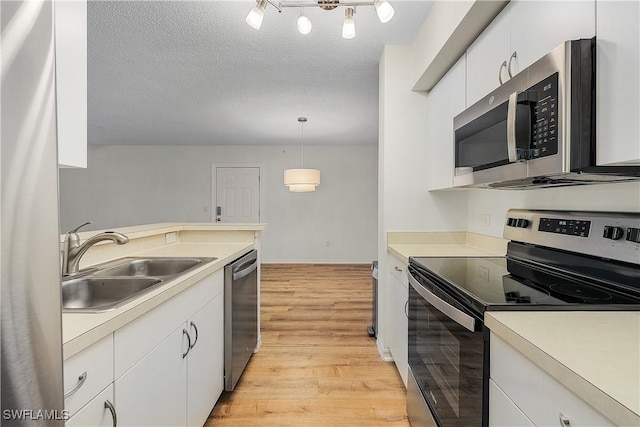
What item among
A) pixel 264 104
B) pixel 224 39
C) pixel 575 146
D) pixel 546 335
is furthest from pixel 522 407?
pixel 264 104

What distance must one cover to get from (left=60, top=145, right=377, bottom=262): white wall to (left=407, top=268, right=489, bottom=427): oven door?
508cm

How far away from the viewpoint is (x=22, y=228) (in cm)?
32

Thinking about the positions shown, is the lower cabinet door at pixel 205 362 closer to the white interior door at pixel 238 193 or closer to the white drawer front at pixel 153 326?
the white drawer front at pixel 153 326

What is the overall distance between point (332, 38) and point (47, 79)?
240cm

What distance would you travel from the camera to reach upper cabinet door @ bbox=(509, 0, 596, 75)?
0.97 meters

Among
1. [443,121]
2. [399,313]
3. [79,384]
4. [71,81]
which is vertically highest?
[443,121]

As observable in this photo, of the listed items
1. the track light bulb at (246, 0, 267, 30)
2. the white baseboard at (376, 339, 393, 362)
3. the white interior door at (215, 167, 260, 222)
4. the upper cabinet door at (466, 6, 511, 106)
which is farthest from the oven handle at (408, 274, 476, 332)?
the white interior door at (215, 167, 260, 222)

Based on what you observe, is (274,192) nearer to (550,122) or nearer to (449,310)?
(449,310)

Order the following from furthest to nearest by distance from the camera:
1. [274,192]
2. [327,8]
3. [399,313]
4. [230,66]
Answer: [274,192], [230,66], [399,313], [327,8]

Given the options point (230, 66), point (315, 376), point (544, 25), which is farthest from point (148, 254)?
point (544, 25)

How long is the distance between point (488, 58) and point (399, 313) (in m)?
1.46

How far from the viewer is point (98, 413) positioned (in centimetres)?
87

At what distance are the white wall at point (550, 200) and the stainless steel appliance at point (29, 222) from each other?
5.07 feet

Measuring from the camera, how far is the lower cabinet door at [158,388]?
100 cm
